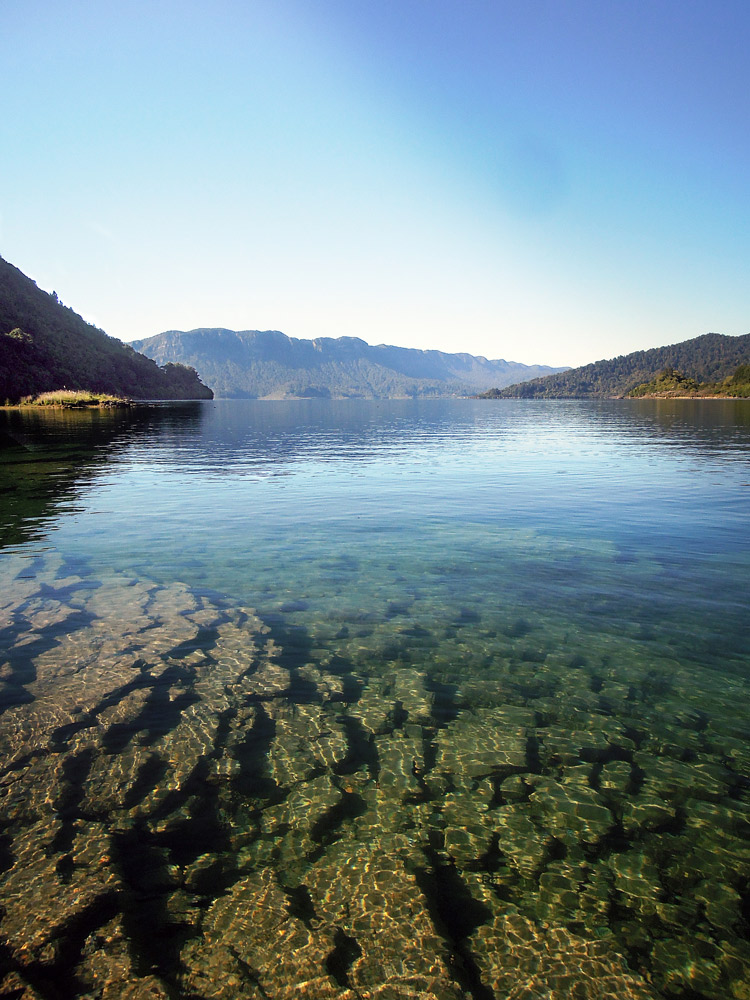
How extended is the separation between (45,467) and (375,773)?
41.3 m

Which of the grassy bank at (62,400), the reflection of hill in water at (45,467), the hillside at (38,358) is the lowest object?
the reflection of hill in water at (45,467)

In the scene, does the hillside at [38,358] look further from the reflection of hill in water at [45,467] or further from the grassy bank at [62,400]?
the reflection of hill in water at [45,467]

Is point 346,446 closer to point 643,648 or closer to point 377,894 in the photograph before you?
point 643,648

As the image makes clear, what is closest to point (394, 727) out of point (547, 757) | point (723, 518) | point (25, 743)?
point (547, 757)

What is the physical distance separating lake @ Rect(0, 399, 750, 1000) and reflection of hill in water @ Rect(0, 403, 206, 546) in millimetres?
A: 7293

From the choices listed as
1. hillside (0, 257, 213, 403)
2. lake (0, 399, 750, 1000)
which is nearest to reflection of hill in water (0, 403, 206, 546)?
lake (0, 399, 750, 1000)

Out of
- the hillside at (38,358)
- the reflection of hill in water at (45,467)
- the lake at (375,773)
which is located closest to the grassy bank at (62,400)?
the hillside at (38,358)

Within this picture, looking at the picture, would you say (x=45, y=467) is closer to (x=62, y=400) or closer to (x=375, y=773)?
(x=375, y=773)

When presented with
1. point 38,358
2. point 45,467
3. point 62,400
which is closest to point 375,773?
point 45,467

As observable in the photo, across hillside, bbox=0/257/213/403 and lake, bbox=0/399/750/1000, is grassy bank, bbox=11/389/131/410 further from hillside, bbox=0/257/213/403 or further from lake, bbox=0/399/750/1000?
lake, bbox=0/399/750/1000

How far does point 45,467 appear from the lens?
40.7 meters

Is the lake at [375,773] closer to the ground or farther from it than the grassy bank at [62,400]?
closer to the ground

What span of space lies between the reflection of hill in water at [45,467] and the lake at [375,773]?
729cm

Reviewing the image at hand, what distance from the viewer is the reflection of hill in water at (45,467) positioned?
2494cm
